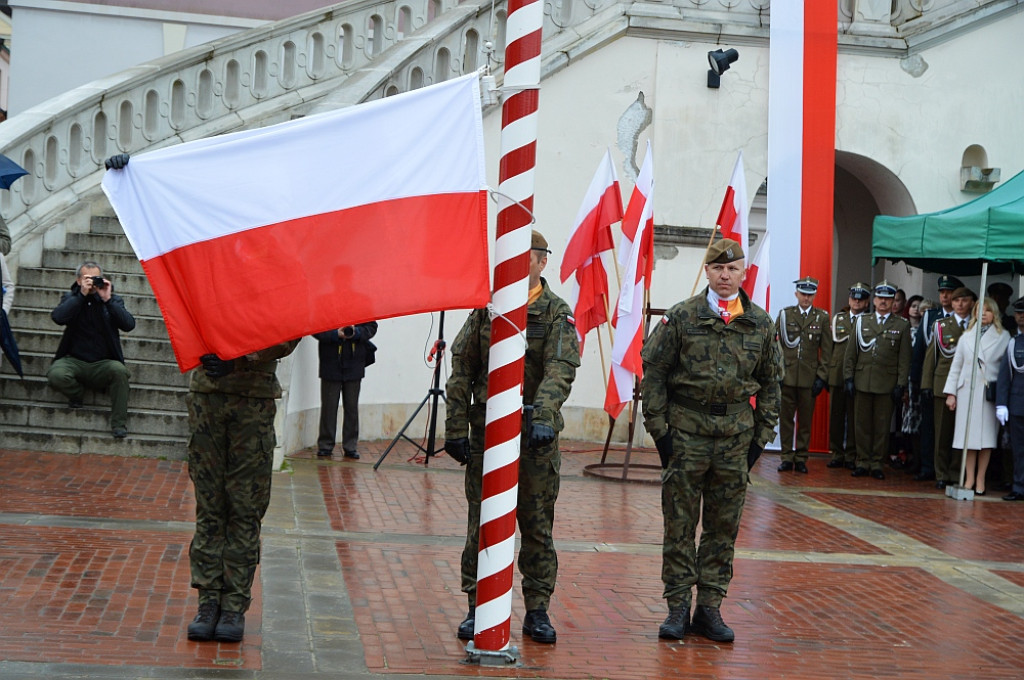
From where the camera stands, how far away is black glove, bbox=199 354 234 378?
598 centimetres

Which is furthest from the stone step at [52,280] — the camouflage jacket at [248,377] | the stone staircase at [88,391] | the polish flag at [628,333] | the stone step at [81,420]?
the camouflage jacket at [248,377]

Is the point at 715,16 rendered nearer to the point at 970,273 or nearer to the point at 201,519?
the point at 970,273

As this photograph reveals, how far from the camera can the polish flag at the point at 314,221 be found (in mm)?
5777

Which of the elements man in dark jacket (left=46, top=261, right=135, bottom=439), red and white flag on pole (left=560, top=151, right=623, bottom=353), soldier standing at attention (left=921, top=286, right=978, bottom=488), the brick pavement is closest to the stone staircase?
man in dark jacket (left=46, top=261, right=135, bottom=439)

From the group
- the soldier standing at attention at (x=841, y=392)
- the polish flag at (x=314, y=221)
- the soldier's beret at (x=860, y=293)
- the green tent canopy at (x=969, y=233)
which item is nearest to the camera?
the polish flag at (x=314, y=221)

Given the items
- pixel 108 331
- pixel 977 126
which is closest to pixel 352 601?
pixel 108 331

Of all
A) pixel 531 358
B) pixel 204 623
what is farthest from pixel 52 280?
pixel 531 358

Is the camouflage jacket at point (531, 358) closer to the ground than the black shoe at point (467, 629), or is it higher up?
higher up

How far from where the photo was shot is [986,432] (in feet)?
43.5

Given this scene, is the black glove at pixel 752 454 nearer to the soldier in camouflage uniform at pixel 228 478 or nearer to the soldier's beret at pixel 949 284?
the soldier in camouflage uniform at pixel 228 478

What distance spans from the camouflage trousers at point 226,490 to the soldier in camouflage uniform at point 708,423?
2.19 metres

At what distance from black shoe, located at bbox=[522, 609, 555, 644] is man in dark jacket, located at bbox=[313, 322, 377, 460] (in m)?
6.47

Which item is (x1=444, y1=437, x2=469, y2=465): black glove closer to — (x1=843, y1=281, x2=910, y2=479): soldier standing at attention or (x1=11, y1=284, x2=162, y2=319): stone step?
(x1=11, y1=284, x2=162, y2=319): stone step

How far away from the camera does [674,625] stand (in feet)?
22.5
